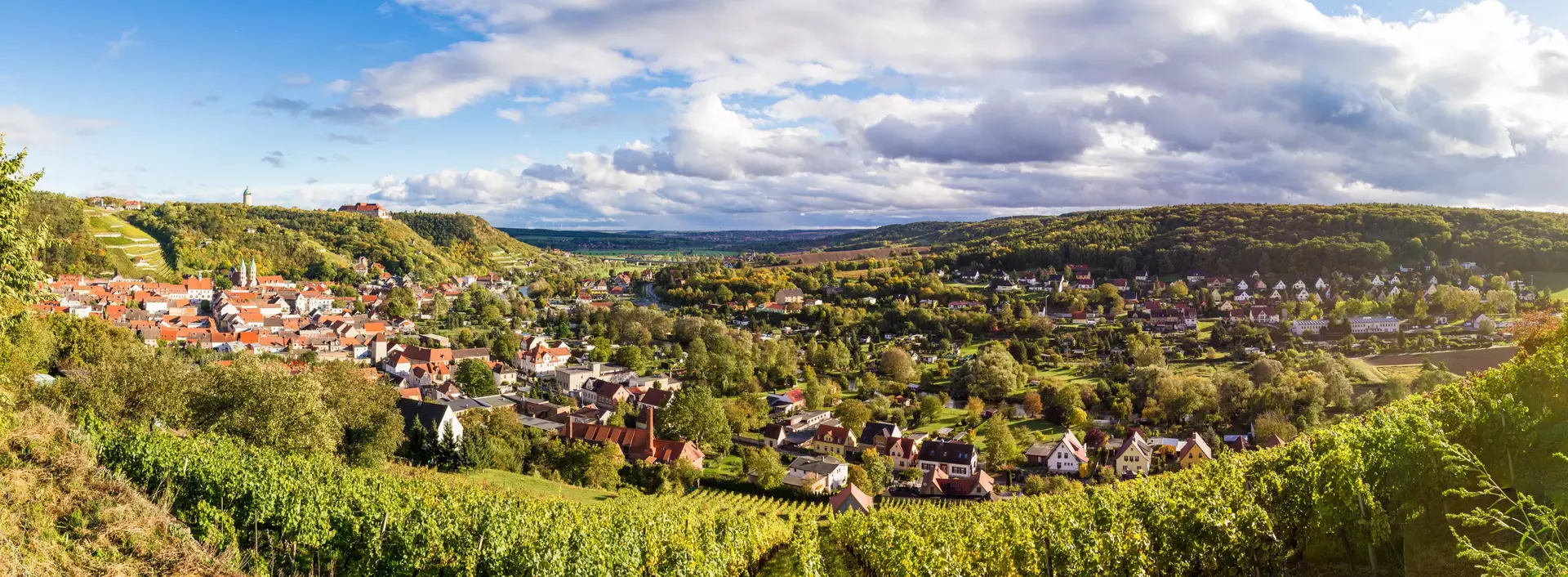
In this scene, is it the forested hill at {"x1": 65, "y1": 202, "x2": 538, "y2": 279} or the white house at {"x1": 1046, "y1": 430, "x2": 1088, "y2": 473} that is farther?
the forested hill at {"x1": 65, "y1": 202, "x2": 538, "y2": 279}

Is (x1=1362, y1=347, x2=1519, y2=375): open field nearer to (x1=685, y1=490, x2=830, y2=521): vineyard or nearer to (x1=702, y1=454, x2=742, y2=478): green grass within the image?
(x1=685, y1=490, x2=830, y2=521): vineyard

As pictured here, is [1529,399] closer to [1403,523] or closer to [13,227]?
[1403,523]

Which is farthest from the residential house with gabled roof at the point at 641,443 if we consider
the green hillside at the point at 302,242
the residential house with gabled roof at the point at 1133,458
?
the green hillside at the point at 302,242

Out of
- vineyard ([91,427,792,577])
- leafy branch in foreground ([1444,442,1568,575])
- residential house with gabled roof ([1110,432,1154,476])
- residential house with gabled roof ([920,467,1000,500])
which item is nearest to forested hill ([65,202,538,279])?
vineyard ([91,427,792,577])

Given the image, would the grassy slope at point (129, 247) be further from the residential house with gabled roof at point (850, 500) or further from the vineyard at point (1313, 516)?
the vineyard at point (1313, 516)

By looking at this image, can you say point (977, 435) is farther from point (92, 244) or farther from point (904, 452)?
point (92, 244)

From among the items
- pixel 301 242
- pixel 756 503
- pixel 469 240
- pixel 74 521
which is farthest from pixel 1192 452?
pixel 469 240
